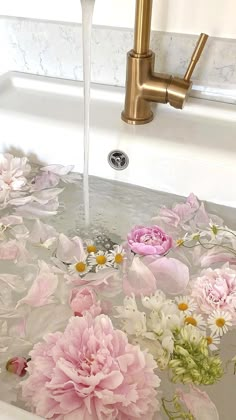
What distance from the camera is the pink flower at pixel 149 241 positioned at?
27.2 inches

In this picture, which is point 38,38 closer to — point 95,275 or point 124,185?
point 124,185

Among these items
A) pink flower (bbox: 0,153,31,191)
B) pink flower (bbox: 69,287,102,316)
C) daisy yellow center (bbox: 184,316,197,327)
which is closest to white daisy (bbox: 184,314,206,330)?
daisy yellow center (bbox: 184,316,197,327)

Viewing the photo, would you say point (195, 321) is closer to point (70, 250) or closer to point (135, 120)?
point (70, 250)

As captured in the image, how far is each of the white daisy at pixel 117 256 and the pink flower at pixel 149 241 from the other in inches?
0.6

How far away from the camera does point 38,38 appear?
922 mm

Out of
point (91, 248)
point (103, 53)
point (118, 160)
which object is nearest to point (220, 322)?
point (91, 248)

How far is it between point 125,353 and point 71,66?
604mm

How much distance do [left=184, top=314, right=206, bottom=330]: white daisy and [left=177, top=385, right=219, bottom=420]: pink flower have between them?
0.09m

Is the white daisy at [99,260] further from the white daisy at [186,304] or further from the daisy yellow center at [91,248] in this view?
the white daisy at [186,304]

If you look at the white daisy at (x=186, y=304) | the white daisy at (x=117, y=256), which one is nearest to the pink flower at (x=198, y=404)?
→ the white daisy at (x=186, y=304)

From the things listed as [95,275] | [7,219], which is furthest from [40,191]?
[95,275]

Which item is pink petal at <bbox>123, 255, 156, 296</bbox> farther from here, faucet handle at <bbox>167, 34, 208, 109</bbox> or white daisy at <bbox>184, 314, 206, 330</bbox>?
faucet handle at <bbox>167, 34, 208, 109</bbox>

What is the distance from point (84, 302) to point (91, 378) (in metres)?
0.14

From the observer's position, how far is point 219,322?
1.93 ft
